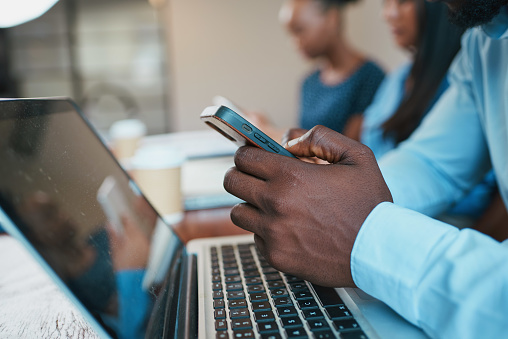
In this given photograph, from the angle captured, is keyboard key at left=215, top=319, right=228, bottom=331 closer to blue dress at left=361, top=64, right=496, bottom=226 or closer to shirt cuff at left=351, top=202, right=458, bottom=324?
shirt cuff at left=351, top=202, right=458, bottom=324

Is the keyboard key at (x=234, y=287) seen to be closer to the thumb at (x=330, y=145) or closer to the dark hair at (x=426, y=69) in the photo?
the thumb at (x=330, y=145)

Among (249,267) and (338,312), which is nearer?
(338,312)

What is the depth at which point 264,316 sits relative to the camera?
32cm

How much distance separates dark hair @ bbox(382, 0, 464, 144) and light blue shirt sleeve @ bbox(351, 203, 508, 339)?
2.28 feet

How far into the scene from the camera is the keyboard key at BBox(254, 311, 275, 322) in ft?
1.02

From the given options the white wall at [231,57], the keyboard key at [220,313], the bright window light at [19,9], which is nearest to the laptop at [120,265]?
the keyboard key at [220,313]

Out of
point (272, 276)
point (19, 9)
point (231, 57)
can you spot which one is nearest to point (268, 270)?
point (272, 276)

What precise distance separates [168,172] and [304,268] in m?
0.38

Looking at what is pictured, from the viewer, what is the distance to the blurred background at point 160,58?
3.26 metres

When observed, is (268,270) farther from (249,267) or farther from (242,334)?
(242,334)

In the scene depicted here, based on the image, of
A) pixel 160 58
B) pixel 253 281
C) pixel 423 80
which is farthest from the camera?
pixel 160 58

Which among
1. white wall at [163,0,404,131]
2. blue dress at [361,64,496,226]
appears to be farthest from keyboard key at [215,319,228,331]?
white wall at [163,0,404,131]

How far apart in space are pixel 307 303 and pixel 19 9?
1.86 ft

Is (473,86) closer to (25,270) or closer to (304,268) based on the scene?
(304,268)
